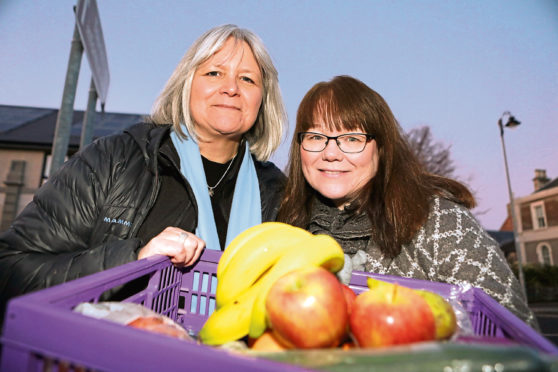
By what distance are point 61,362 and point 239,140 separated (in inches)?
106

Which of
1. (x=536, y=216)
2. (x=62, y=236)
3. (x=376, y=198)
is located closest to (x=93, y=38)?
(x=62, y=236)

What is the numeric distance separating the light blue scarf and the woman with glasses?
1.00ft

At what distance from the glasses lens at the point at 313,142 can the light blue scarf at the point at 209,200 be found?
2.17ft

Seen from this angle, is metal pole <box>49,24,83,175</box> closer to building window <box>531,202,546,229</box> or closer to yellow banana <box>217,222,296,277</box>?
yellow banana <box>217,222,296,277</box>

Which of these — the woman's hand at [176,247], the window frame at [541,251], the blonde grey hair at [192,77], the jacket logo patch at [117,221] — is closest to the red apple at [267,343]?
the woman's hand at [176,247]

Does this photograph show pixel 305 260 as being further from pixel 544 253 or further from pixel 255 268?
pixel 544 253

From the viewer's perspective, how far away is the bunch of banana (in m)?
1.27

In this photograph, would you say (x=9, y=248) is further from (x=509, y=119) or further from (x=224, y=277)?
(x=509, y=119)

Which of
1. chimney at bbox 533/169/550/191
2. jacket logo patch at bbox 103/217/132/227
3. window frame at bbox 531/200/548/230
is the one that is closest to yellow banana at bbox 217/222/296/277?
jacket logo patch at bbox 103/217/132/227

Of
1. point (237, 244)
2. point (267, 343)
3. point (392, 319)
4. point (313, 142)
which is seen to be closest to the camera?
point (392, 319)

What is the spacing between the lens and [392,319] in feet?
3.18

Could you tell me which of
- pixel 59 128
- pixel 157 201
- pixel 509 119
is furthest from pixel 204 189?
pixel 509 119

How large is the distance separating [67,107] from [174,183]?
11.3ft

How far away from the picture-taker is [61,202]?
2.03m
